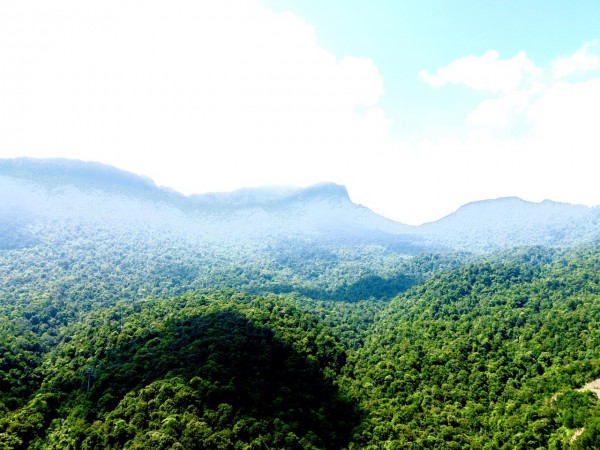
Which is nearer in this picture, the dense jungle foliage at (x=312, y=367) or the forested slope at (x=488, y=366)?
the forested slope at (x=488, y=366)

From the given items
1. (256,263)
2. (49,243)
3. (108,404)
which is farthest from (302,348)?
(49,243)

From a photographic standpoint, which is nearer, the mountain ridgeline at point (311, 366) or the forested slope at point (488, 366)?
the forested slope at point (488, 366)

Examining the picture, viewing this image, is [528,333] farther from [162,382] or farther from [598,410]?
[162,382]

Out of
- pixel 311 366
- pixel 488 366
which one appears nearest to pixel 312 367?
pixel 311 366

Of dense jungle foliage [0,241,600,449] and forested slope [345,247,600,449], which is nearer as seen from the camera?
forested slope [345,247,600,449]

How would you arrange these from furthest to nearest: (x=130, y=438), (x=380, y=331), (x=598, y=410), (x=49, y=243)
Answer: (x=49, y=243), (x=380, y=331), (x=130, y=438), (x=598, y=410)

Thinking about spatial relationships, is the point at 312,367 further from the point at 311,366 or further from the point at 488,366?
the point at 488,366

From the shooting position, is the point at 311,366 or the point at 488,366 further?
the point at 311,366

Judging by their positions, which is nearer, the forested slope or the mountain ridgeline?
the forested slope
